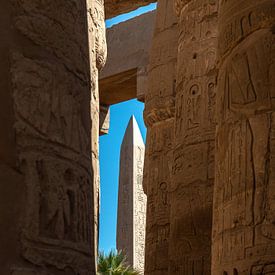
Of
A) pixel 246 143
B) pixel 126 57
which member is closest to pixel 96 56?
pixel 246 143

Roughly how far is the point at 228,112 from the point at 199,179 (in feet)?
9.96

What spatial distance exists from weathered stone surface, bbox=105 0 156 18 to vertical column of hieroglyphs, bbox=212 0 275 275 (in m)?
8.27

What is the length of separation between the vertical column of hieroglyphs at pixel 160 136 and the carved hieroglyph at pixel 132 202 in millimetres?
7710

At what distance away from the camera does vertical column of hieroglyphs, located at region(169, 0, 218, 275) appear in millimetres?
8070

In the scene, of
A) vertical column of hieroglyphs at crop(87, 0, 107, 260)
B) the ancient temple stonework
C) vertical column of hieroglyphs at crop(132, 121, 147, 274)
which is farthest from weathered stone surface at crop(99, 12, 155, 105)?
vertical column of hieroglyphs at crop(87, 0, 107, 260)

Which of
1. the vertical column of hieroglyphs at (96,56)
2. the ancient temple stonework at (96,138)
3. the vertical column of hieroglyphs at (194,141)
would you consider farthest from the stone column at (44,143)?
the vertical column of hieroglyphs at (194,141)

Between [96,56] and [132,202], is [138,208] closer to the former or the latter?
[132,202]

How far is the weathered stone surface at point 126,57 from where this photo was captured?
15.4 meters

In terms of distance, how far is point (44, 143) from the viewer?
3.50 metres

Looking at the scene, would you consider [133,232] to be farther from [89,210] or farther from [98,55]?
[89,210]

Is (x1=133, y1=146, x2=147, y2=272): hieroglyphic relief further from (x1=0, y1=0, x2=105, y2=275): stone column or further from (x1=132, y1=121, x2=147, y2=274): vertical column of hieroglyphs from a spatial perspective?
(x1=0, y1=0, x2=105, y2=275): stone column

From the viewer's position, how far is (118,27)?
52.9ft

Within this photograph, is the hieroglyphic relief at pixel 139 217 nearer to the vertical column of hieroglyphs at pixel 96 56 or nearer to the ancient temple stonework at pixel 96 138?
the ancient temple stonework at pixel 96 138

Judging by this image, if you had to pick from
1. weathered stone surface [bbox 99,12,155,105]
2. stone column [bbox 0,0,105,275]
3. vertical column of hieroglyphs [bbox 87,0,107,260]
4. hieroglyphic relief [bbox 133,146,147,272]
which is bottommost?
stone column [bbox 0,0,105,275]
